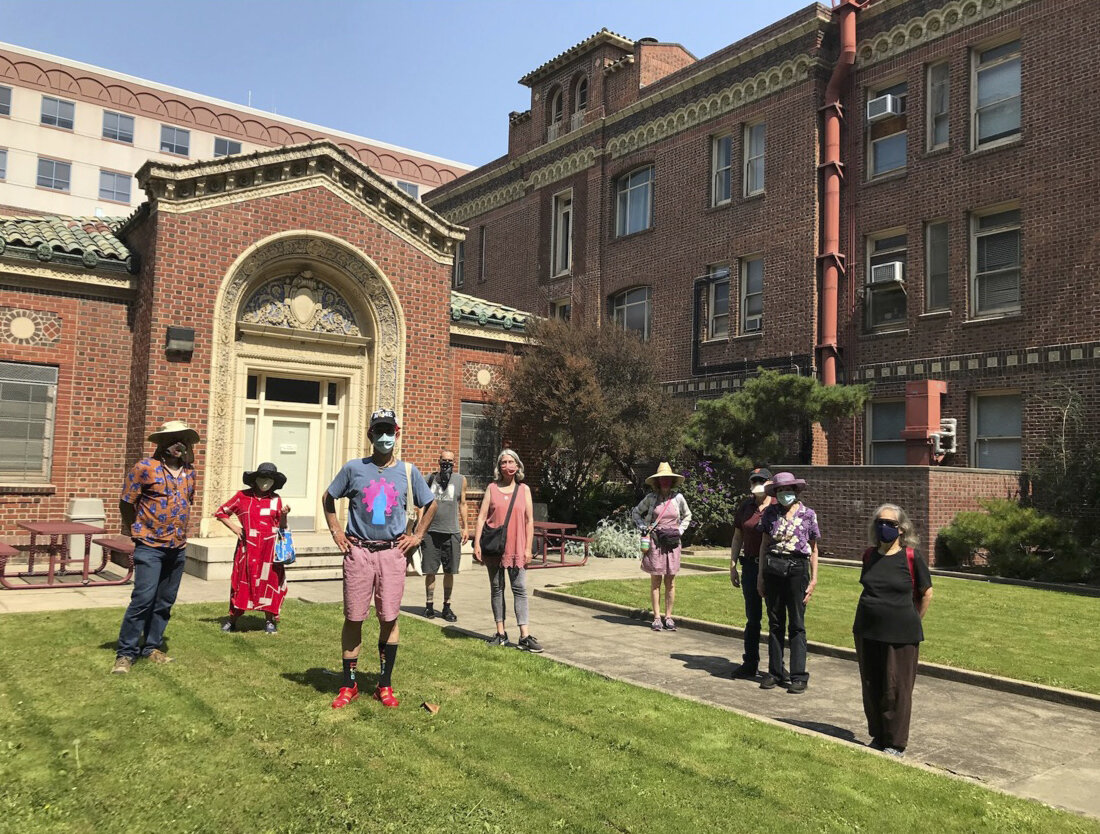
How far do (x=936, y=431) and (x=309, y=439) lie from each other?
1272 cm

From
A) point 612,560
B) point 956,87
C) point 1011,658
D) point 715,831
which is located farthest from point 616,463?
point 715,831

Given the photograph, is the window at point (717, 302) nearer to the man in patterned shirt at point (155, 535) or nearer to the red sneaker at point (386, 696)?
the man in patterned shirt at point (155, 535)

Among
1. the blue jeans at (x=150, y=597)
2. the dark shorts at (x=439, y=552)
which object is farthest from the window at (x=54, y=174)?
the blue jeans at (x=150, y=597)

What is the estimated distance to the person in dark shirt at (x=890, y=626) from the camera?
5.66m

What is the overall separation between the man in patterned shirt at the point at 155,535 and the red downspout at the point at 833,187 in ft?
53.8

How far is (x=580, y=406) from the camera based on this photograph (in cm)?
1811

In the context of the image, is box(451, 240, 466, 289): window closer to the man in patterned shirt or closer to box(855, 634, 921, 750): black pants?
the man in patterned shirt

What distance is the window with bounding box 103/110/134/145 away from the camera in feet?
171

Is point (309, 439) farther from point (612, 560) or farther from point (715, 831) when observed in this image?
point (715, 831)

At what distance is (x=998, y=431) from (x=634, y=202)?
42.9ft

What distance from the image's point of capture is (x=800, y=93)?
2164cm

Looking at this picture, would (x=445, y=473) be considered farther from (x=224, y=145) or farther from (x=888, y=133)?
(x=224, y=145)

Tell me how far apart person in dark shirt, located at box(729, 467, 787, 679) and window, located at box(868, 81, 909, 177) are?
1470 cm

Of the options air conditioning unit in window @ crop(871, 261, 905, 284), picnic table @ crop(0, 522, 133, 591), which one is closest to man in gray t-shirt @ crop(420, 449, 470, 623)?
picnic table @ crop(0, 522, 133, 591)
